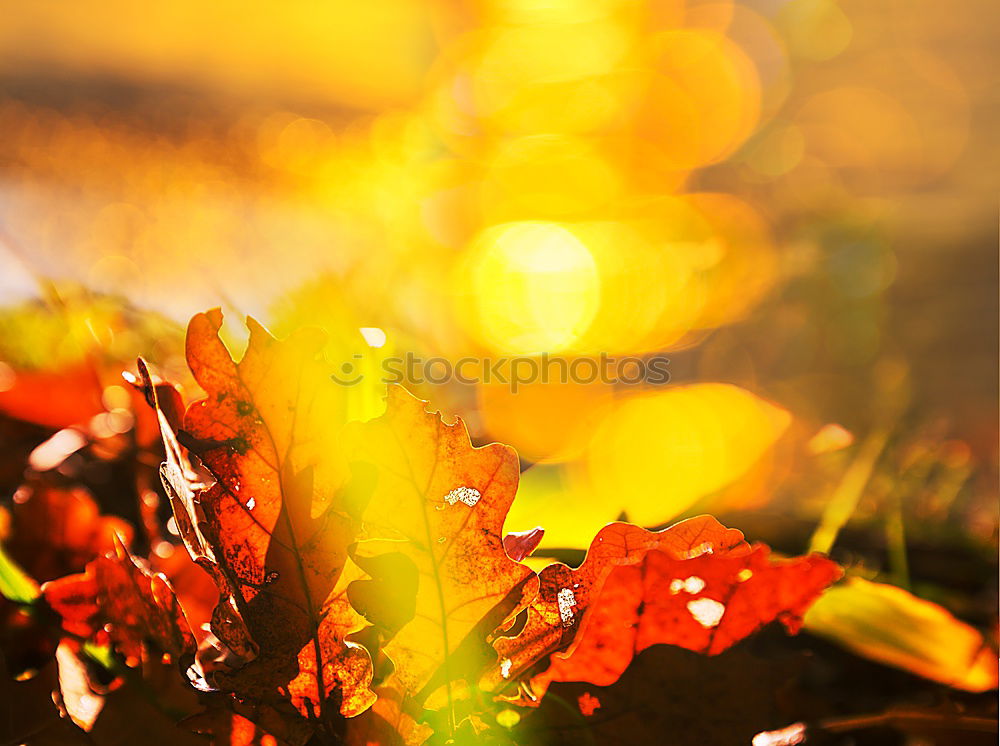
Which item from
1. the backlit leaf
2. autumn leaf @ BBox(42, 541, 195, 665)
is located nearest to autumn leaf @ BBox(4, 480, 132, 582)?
autumn leaf @ BBox(42, 541, 195, 665)

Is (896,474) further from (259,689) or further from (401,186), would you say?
(401,186)

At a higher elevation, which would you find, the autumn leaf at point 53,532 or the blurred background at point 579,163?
the autumn leaf at point 53,532

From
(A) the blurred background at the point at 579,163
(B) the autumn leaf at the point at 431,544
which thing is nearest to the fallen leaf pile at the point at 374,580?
(B) the autumn leaf at the point at 431,544

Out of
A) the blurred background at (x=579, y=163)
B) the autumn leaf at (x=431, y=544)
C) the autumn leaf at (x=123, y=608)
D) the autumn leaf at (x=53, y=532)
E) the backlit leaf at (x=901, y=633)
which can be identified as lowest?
the blurred background at (x=579, y=163)

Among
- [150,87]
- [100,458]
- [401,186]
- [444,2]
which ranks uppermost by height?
[100,458]

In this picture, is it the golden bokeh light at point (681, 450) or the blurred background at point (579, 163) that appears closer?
the golden bokeh light at point (681, 450)

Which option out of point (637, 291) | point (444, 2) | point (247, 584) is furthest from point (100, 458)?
point (444, 2)

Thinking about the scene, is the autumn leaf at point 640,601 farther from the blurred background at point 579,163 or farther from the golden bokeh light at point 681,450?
the blurred background at point 579,163
